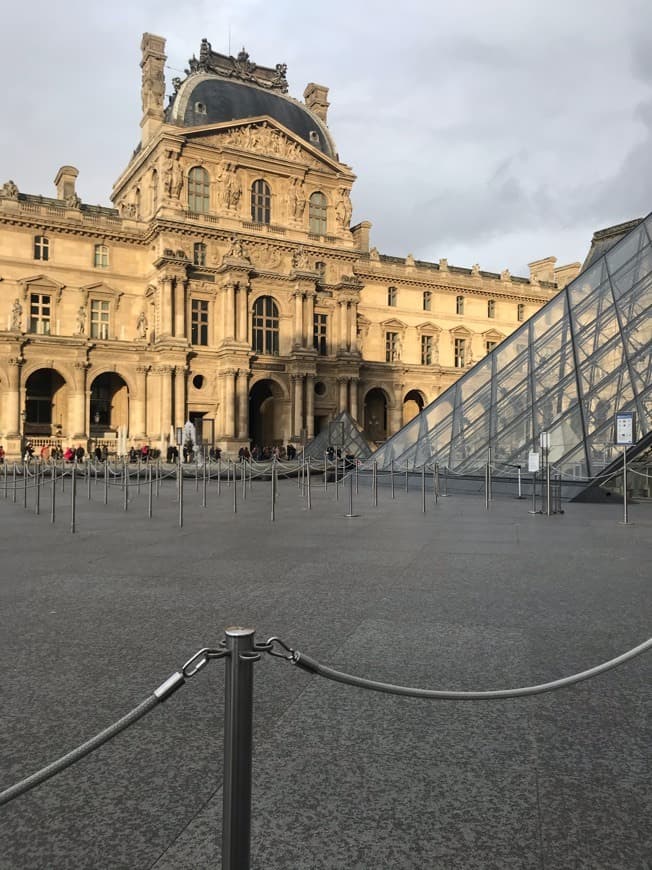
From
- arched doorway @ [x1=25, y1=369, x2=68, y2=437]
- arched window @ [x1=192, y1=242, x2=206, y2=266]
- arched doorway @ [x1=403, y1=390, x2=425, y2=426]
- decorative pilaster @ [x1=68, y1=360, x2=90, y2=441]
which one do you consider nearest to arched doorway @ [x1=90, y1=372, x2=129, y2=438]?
arched doorway @ [x1=25, y1=369, x2=68, y2=437]

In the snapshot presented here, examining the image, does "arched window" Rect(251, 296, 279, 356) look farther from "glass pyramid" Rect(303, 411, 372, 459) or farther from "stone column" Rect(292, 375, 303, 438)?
"glass pyramid" Rect(303, 411, 372, 459)

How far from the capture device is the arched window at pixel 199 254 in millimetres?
42375

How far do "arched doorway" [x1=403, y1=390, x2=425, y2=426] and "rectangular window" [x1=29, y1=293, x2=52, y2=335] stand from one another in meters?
26.0

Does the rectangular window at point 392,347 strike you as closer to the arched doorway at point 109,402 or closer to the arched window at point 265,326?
the arched window at point 265,326

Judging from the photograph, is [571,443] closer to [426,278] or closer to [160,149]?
[160,149]

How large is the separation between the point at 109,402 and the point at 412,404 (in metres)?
22.7

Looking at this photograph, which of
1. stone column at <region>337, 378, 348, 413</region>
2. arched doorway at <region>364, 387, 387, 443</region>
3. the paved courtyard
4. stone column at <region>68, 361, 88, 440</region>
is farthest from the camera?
arched doorway at <region>364, 387, 387, 443</region>

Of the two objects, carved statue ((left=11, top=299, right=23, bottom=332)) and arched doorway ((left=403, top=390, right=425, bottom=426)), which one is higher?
carved statue ((left=11, top=299, right=23, bottom=332))

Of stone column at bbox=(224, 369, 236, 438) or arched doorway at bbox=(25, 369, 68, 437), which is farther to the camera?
arched doorway at bbox=(25, 369, 68, 437)

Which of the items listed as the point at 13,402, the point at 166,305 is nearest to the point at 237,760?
the point at 13,402

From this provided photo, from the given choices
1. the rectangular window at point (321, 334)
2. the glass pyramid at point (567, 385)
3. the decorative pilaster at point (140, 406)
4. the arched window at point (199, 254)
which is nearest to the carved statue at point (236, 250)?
the arched window at point (199, 254)

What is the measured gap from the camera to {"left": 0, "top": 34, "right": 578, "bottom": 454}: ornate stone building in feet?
132

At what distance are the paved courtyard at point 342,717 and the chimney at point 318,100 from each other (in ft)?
170

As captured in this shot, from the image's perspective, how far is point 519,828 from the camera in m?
2.69
